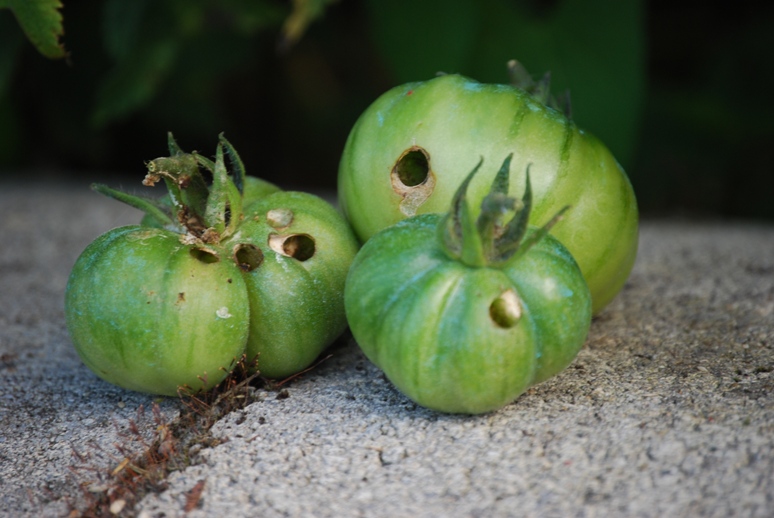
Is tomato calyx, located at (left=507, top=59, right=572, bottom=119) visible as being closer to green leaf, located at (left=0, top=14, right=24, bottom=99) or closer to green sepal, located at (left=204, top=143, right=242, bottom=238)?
green sepal, located at (left=204, top=143, right=242, bottom=238)

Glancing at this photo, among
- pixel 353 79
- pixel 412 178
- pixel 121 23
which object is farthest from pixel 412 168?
pixel 353 79

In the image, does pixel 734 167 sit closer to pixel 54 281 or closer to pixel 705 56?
pixel 705 56

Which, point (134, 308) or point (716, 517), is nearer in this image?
point (716, 517)

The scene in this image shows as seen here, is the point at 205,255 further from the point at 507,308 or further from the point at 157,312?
the point at 507,308

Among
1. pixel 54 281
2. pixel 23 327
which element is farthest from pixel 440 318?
pixel 54 281

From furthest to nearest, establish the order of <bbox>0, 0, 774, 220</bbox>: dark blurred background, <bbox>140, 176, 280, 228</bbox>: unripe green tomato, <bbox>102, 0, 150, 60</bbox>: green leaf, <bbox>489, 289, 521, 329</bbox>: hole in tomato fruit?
<bbox>0, 0, 774, 220</bbox>: dark blurred background → <bbox>102, 0, 150, 60</bbox>: green leaf → <bbox>140, 176, 280, 228</bbox>: unripe green tomato → <bbox>489, 289, 521, 329</bbox>: hole in tomato fruit

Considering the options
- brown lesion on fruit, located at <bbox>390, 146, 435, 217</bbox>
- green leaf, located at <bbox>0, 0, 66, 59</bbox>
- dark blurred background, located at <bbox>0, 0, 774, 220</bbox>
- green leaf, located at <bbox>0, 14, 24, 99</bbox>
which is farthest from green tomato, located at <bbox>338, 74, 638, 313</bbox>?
green leaf, located at <bbox>0, 14, 24, 99</bbox>
